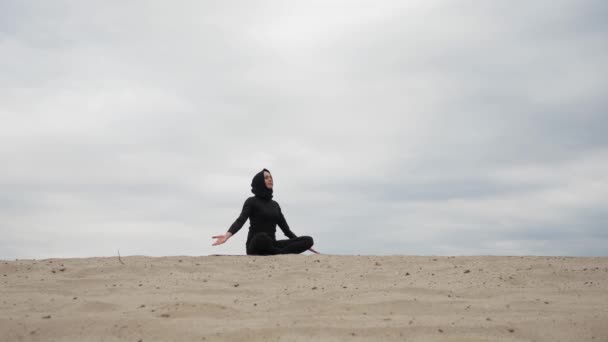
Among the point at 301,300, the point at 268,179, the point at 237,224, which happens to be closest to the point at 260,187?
the point at 268,179

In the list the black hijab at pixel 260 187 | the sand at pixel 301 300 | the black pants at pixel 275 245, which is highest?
the black hijab at pixel 260 187

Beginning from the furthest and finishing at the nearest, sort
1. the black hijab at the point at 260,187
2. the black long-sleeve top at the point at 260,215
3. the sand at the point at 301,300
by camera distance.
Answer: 1. the black hijab at the point at 260,187
2. the black long-sleeve top at the point at 260,215
3. the sand at the point at 301,300

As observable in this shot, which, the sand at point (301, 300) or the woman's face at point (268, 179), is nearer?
the sand at point (301, 300)

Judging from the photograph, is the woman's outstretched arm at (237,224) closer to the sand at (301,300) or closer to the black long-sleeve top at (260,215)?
the black long-sleeve top at (260,215)

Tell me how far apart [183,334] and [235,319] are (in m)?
0.47

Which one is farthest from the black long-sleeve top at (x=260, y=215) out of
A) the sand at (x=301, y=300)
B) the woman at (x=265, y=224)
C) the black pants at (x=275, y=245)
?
the sand at (x=301, y=300)

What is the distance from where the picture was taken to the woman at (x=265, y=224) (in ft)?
28.0

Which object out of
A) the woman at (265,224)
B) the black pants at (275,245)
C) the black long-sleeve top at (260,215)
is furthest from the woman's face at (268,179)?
the black pants at (275,245)

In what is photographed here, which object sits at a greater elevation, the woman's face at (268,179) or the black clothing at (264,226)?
the woman's face at (268,179)

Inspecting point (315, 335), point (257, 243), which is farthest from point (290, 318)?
point (257, 243)

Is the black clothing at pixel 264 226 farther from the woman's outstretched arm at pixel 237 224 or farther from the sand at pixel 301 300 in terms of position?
the sand at pixel 301 300

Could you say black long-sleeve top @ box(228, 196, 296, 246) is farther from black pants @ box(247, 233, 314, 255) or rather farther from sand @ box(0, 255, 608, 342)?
sand @ box(0, 255, 608, 342)

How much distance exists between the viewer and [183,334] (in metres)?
4.03

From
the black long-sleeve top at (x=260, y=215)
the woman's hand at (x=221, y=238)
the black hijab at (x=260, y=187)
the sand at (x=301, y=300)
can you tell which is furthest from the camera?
the black hijab at (x=260, y=187)
